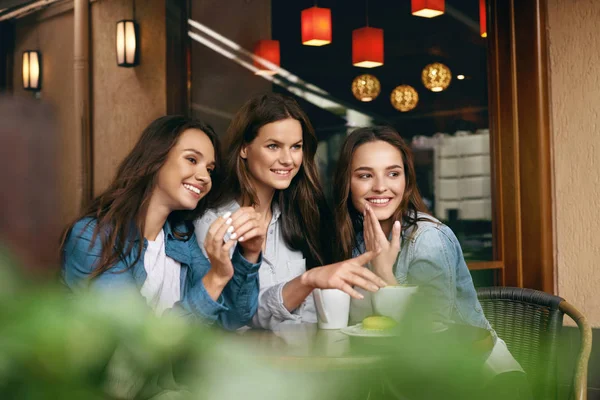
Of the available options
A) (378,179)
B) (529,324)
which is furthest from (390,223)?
(529,324)

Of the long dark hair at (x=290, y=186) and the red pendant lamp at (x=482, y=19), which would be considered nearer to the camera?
the long dark hair at (x=290, y=186)

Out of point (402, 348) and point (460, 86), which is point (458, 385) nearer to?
point (402, 348)

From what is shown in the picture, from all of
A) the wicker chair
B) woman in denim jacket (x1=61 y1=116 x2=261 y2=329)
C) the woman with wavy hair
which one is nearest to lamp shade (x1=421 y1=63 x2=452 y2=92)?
the woman with wavy hair

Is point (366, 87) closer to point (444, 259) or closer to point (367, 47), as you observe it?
point (367, 47)

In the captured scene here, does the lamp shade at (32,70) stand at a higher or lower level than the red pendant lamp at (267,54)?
lower

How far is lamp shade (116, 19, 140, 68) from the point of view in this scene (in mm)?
4137

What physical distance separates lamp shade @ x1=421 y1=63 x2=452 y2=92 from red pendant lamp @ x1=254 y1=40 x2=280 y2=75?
90 centimetres

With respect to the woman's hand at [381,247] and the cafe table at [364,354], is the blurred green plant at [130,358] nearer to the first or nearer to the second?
the cafe table at [364,354]

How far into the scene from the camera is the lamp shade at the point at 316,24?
3928 millimetres

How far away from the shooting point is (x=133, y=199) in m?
2.11

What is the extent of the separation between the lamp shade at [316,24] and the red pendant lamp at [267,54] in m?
0.22

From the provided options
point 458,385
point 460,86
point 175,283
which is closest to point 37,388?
point 458,385

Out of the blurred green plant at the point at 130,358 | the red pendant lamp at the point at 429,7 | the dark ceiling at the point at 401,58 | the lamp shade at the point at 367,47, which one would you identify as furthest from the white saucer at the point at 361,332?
the lamp shade at the point at 367,47

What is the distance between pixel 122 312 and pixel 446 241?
206cm
